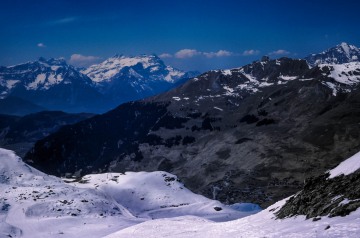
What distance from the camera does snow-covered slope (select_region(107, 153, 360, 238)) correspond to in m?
24.6

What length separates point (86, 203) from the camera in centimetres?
7950

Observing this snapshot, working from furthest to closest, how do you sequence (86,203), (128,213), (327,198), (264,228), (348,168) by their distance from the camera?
(128,213)
(86,203)
(348,168)
(264,228)
(327,198)

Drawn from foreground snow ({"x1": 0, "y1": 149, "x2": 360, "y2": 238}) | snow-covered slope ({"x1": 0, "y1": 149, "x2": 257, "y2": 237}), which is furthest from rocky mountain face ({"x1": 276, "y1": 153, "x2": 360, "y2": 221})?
snow-covered slope ({"x1": 0, "y1": 149, "x2": 257, "y2": 237})

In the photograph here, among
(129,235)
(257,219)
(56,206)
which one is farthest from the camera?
(56,206)

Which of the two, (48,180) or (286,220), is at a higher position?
(48,180)

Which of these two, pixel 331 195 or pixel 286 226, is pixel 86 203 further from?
pixel 331 195

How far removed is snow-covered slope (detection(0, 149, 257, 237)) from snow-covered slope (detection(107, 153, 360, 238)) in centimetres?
1933

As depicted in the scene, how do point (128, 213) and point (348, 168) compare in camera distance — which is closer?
point (348, 168)

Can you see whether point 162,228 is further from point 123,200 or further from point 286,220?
point 123,200

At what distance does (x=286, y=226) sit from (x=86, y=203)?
56.6m

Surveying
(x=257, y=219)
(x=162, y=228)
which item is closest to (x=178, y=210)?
(x=162, y=228)

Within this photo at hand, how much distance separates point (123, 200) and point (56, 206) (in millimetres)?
30877

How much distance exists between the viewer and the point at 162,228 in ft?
166

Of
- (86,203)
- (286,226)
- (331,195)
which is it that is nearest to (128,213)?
(86,203)
